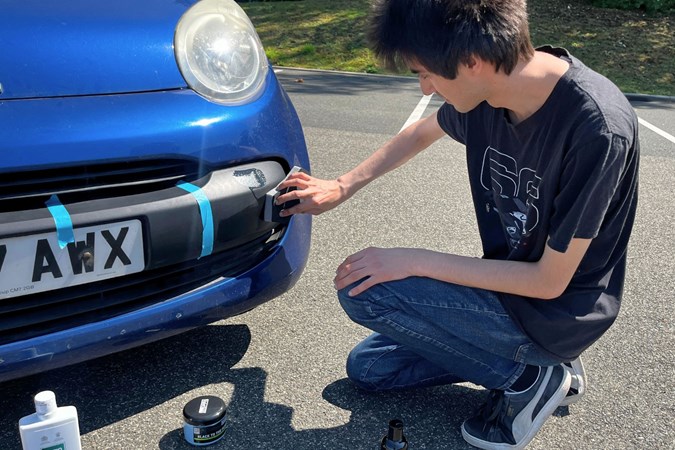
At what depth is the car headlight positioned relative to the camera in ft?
6.01

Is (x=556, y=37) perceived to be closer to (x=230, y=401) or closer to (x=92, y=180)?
(x=230, y=401)

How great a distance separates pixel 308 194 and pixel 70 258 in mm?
668

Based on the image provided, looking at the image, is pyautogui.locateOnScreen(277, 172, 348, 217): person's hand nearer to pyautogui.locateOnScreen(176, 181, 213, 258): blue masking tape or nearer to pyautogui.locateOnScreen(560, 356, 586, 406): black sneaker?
pyautogui.locateOnScreen(176, 181, 213, 258): blue masking tape

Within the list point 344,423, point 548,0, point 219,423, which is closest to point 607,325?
point 344,423

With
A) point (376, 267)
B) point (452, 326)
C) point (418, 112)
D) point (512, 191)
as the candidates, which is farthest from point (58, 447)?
point (418, 112)

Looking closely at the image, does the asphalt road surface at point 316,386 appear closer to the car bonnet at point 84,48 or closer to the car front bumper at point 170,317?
the car front bumper at point 170,317

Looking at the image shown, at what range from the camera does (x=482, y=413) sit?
190cm

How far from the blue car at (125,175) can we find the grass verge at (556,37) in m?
7.33

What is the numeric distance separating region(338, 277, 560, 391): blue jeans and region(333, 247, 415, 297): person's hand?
0.03m

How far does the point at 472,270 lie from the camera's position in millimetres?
1739

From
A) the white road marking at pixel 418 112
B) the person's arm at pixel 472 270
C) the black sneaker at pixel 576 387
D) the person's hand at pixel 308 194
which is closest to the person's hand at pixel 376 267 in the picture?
the person's arm at pixel 472 270

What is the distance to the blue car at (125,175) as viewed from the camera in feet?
5.07

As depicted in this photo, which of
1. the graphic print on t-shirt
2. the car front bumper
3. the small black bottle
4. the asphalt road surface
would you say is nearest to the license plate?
the car front bumper

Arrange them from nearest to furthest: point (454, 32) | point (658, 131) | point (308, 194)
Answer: point (454, 32), point (308, 194), point (658, 131)
